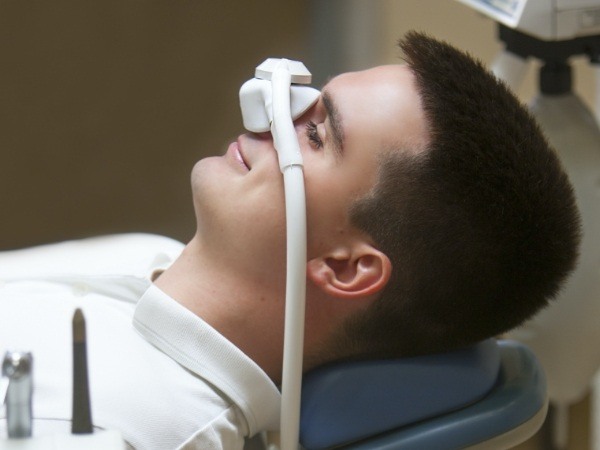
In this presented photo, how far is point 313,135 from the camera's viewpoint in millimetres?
1311

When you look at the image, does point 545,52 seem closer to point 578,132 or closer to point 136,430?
point 578,132

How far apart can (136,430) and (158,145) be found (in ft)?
6.33

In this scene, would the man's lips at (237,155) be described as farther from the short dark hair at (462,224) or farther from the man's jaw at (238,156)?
the short dark hair at (462,224)

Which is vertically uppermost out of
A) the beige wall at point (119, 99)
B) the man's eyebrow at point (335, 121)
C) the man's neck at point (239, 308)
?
the man's eyebrow at point (335, 121)

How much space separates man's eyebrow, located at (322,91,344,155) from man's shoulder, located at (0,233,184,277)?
0.43 m

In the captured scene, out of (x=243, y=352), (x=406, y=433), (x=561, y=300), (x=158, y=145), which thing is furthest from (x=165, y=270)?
(x=158, y=145)

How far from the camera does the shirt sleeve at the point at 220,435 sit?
1.17 m

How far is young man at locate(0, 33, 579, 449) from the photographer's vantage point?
123cm

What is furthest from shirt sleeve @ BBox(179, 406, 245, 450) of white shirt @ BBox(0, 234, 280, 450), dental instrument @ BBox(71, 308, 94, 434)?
dental instrument @ BBox(71, 308, 94, 434)

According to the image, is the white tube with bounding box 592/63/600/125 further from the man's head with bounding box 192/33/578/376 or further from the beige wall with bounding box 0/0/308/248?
the man's head with bounding box 192/33/578/376

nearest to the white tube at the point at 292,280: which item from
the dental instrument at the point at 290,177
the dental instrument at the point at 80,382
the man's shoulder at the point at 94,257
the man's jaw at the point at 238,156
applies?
the dental instrument at the point at 290,177

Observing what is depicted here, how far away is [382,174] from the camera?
1252 millimetres

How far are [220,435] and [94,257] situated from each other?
0.57 m

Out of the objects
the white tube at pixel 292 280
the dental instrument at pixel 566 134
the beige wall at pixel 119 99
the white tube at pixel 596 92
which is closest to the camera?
the white tube at pixel 292 280
